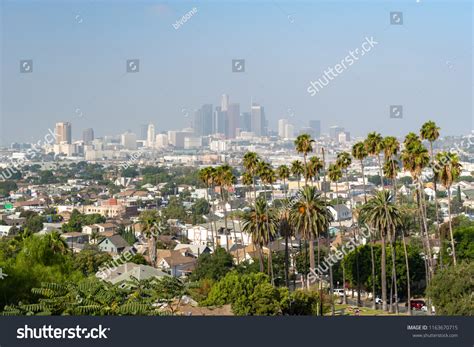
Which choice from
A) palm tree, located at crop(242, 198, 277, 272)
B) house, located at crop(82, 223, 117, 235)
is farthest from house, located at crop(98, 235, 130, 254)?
palm tree, located at crop(242, 198, 277, 272)

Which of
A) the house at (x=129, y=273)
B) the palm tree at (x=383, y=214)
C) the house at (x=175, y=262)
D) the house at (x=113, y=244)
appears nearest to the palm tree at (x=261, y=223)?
the palm tree at (x=383, y=214)

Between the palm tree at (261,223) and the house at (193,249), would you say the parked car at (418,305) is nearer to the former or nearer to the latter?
the palm tree at (261,223)

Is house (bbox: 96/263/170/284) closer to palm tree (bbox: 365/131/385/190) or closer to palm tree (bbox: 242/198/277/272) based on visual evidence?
palm tree (bbox: 242/198/277/272)

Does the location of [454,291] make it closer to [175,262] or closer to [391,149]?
[391,149]


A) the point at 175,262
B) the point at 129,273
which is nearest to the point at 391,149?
the point at 129,273

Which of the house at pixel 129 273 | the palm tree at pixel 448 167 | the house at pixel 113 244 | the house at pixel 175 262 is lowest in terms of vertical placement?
the house at pixel 175 262
